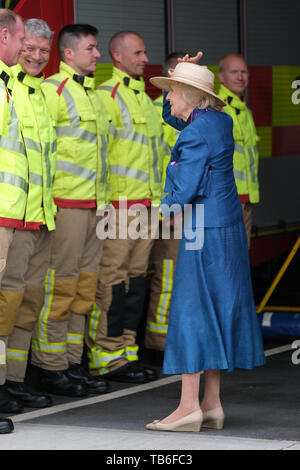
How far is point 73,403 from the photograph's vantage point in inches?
251

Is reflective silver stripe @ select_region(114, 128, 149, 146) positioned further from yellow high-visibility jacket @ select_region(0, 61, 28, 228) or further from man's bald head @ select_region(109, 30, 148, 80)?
yellow high-visibility jacket @ select_region(0, 61, 28, 228)

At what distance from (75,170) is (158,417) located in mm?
1553

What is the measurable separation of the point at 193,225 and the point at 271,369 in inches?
86.0

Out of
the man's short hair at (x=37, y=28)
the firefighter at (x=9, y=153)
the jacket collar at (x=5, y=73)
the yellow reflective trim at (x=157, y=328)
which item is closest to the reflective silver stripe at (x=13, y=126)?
the firefighter at (x=9, y=153)

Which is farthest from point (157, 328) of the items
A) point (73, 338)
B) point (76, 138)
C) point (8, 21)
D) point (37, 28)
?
point (8, 21)

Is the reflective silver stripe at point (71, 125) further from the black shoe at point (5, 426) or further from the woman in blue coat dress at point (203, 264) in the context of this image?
the black shoe at point (5, 426)

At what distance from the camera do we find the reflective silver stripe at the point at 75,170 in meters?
6.62

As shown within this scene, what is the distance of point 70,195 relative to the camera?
6.65 metres

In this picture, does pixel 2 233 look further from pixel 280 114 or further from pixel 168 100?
pixel 280 114

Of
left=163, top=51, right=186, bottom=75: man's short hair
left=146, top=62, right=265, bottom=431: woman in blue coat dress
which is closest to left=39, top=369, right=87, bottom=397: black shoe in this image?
left=146, top=62, right=265, bottom=431: woman in blue coat dress

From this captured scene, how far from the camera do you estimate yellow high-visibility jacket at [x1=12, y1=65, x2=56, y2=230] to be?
6.06 meters

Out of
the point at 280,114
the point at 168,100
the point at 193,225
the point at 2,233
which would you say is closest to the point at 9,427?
the point at 2,233

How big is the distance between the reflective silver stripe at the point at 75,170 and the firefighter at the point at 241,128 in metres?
1.81

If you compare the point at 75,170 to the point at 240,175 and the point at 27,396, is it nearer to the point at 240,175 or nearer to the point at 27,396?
the point at 27,396
